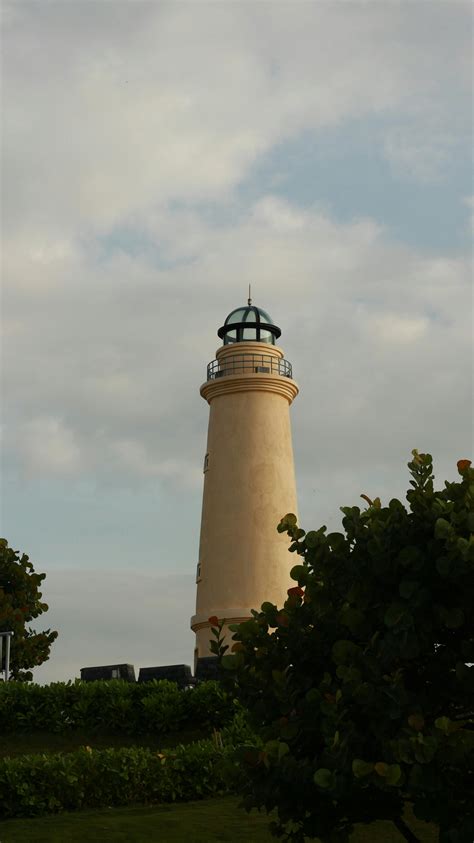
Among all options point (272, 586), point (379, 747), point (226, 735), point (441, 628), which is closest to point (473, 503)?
point (441, 628)

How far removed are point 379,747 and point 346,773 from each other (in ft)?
1.45

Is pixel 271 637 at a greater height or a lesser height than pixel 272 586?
lesser

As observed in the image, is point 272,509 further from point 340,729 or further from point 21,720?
point 340,729

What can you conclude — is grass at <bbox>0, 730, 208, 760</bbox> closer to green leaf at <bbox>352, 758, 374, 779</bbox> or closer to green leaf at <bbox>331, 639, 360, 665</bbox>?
green leaf at <bbox>331, 639, 360, 665</bbox>

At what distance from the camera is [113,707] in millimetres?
26656

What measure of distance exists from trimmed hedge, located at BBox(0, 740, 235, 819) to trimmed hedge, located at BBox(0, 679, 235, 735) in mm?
3888

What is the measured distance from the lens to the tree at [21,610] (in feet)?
145

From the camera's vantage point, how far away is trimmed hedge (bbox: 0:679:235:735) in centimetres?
2617

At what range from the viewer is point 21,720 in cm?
2716

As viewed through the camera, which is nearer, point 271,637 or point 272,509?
point 271,637

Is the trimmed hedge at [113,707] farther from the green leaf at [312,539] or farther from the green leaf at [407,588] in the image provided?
the green leaf at [407,588]

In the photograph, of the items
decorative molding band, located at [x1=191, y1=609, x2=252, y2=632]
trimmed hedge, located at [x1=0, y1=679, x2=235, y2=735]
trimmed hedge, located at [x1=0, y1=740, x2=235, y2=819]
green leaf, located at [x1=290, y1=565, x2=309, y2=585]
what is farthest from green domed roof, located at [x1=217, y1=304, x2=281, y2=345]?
green leaf, located at [x1=290, y1=565, x2=309, y2=585]

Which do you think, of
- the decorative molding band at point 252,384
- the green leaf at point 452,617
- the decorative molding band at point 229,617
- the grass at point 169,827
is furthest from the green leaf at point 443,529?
the decorative molding band at point 252,384

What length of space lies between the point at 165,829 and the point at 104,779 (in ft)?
11.1
